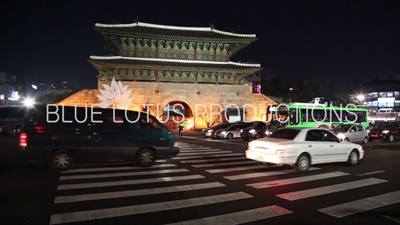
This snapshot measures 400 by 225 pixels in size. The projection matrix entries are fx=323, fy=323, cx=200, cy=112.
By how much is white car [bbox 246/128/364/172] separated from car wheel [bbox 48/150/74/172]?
590 centimetres

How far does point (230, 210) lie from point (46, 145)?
21.2 feet

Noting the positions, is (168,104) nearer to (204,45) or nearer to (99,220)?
(204,45)

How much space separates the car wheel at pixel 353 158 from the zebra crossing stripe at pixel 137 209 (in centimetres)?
650

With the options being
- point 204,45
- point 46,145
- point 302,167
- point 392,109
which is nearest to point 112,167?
point 46,145

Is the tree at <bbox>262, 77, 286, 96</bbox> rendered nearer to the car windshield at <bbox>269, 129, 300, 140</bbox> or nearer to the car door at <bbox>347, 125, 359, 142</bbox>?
the car door at <bbox>347, 125, 359, 142</bbox>

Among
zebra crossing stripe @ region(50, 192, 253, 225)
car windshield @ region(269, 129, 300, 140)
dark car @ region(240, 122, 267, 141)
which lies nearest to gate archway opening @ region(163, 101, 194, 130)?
dark car @ region(240, 122, 267, 141)

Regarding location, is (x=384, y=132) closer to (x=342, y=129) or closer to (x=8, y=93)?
(x=342, y=129)

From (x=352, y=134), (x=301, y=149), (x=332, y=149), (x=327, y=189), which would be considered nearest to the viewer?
(x=327, y=189)

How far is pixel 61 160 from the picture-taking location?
10039 mm

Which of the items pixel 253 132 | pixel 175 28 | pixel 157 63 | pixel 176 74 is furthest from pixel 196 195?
pixel 176 74

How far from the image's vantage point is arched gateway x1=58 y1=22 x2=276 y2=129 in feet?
119

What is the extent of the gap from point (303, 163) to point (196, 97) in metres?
29.2

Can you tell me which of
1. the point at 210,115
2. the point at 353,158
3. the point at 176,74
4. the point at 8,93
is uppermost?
the point at 176,74

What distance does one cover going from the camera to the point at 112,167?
10.8 metres
